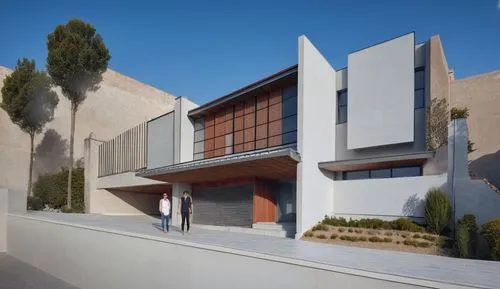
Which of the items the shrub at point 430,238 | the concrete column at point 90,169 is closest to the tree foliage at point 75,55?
the concrete column at point 90,169

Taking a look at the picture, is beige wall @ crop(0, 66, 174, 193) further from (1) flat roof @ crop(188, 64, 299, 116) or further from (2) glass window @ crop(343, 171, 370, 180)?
(2) glass window @ crop(343, 171, 370, 180)

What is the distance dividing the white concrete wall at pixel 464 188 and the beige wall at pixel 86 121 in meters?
27.3

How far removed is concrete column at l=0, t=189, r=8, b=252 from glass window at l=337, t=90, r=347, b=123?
17.0 metres

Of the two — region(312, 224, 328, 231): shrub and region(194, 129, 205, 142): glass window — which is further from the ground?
region(194, 129, 205, 142): glass window

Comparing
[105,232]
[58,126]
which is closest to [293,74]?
[105,232]

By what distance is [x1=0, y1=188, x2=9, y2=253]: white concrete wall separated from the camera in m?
16.5

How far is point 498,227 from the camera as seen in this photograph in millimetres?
9297

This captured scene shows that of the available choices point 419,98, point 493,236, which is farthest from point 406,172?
point 493,236

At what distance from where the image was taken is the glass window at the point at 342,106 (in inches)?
646

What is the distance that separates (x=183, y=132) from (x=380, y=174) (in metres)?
11.9

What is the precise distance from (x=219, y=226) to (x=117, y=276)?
29.4 ft

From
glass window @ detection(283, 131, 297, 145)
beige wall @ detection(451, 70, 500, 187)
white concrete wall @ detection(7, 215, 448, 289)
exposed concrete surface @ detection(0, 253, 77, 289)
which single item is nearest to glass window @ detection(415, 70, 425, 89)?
glass window @ detection(283, 131, 297, 145)

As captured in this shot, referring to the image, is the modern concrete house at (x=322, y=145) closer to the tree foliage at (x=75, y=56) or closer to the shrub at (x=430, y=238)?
the shrub at (x=430, y=238)

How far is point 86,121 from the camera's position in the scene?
31531mm
